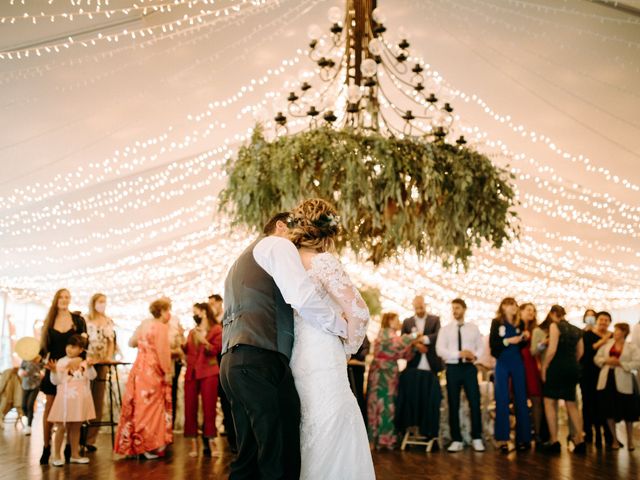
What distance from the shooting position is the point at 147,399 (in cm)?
648

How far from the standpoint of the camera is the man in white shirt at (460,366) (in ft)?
24.2

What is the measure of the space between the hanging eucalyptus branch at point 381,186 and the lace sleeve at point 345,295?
2.66 m

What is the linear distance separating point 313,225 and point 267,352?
1.95 ft

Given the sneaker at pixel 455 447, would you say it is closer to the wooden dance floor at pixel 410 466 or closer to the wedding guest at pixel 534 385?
the wooden dance floor at pixel 410 466

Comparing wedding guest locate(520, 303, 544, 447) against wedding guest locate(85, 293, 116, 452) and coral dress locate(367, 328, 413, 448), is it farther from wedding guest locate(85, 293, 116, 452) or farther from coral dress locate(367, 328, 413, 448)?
wedding guest locate(85, 293, 116, 452)

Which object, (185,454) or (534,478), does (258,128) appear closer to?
(185,454)

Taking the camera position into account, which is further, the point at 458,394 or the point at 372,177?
the point at 458,394

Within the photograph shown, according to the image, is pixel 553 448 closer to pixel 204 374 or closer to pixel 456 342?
pixel 456 342

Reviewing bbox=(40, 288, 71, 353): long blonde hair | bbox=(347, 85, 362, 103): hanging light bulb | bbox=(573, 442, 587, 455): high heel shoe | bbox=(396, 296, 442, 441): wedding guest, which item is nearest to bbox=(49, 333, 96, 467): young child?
bbox=(40, 288, 71, 353): long blonde hair

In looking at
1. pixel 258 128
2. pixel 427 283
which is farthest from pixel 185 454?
pixel 427 283

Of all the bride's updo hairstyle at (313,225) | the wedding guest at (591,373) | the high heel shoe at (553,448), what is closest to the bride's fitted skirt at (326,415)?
the bride's updo hairstyle at (313,225)

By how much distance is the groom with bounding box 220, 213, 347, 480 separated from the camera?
307cm

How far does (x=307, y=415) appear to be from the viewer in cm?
316

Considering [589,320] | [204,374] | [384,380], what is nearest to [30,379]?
[204,374]
